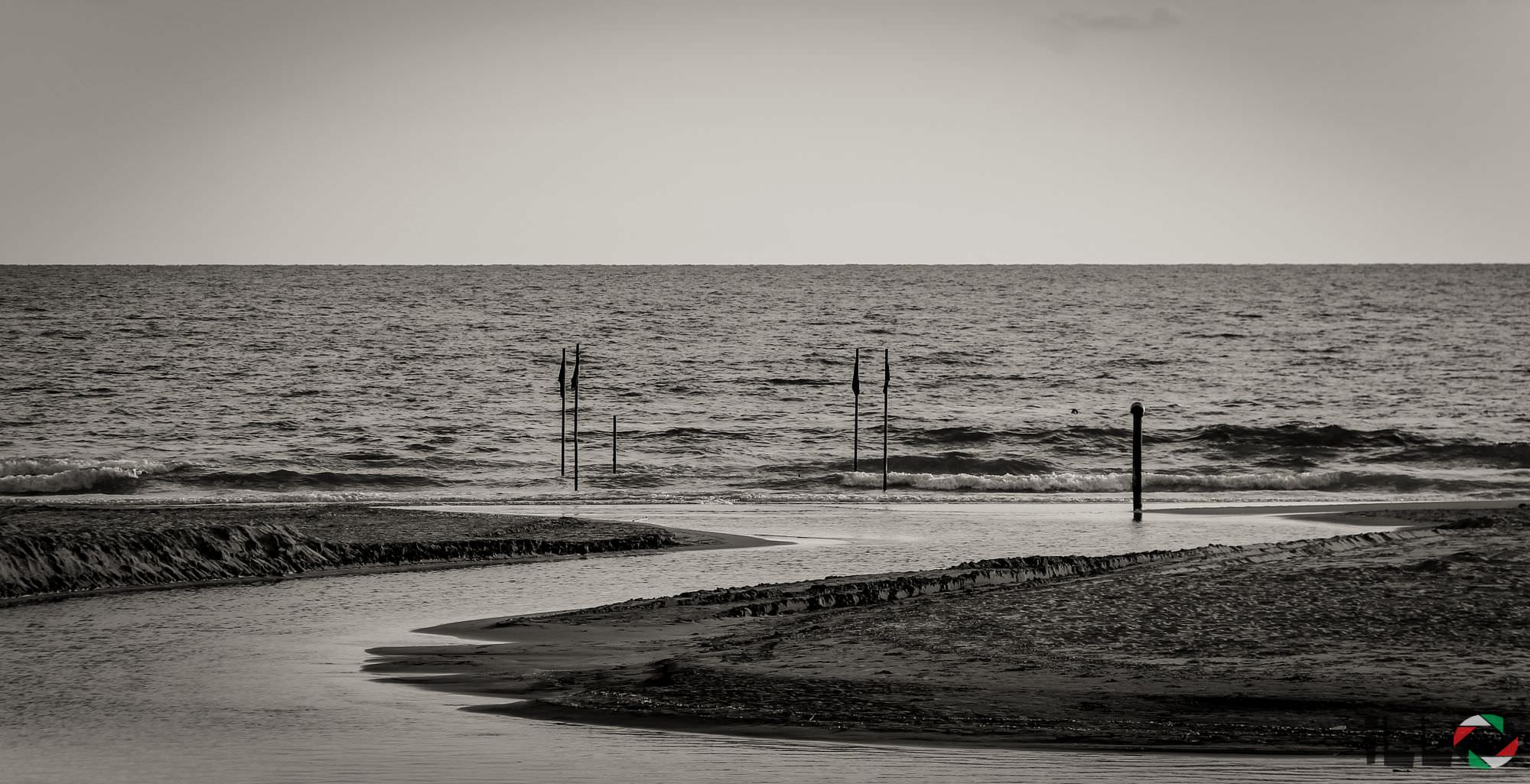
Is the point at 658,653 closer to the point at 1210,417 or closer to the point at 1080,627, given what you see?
the point at 1080,627

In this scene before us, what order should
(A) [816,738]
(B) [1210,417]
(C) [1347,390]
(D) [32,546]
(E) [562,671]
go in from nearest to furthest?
(A) [816,738] → (E) [562,671] → (D) [32,546] → (B) [1210,417] → (C) [1347,390]

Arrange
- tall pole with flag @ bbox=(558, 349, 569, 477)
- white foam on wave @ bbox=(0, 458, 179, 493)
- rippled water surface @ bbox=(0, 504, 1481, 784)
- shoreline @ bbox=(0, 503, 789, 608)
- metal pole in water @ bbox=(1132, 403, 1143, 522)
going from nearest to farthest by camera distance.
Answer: rippled water surface @ bbox=(0, 504, 1481, 784) < shoreline @ bbox=(0, 503, 789, 608) < metal pole in water @ bbox=(1132, 403, 1143, 522) < tall pole with flag @ bbox=(558, 349, 569, 477) < white foam on wave @ bbox=(0, 458, 179, 493)

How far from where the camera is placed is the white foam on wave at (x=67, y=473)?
35719 mm

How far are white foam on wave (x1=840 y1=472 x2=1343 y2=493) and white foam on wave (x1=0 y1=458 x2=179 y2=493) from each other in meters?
17.4

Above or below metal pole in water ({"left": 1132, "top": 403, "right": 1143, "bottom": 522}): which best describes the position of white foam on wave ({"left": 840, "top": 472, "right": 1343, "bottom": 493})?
below

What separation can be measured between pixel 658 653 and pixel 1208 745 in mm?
3923

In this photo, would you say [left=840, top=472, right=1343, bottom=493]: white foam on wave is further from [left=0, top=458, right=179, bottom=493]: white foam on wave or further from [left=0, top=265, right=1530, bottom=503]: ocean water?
[left=0, top=458, right=179, bottom=493]: white foam on wave

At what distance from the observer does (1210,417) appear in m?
51.8

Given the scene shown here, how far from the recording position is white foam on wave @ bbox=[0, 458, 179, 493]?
117 feet

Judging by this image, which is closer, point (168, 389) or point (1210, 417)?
point (1210, 417)

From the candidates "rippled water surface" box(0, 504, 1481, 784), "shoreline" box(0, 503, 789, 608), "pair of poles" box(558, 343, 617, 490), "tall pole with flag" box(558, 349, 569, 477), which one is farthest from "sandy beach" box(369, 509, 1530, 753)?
"tall pole with flag" box(558, 349, 569, 477)

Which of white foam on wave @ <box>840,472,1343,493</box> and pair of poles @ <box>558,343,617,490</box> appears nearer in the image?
pair of poles @ <box>558,343,617,490</box>

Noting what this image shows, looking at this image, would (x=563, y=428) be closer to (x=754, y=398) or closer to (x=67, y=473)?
(x=67, y=473)

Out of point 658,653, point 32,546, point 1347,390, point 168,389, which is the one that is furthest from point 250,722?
point 1347,390
